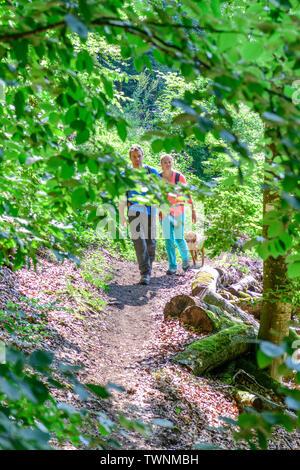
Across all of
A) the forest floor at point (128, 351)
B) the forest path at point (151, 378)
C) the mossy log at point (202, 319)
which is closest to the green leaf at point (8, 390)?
the forest path at point (151, 378)

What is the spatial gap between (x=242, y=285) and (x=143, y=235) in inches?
136

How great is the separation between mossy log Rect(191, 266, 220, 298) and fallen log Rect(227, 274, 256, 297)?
0.71 metres

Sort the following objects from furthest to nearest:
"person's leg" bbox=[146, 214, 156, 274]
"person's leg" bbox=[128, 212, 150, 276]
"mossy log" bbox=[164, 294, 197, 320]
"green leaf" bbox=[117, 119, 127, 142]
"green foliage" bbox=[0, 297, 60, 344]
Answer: "person's leg" bbox=[146, 214, 156, 274]
"person's leg" bbox=[128, 212, 150, 276]
"mossy log" bbox=[164, 294, 197, 320]
"green foliage" bbox=[0, 297, 60, 344]
"green leaf" bbox=[117, 119, 127, 142]

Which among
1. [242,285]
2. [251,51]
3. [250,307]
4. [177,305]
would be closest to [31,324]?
[177,305]

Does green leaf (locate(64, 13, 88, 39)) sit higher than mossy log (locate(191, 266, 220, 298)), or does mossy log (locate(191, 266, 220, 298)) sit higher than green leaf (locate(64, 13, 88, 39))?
green leaf (locate(64, 13, 88, 39))

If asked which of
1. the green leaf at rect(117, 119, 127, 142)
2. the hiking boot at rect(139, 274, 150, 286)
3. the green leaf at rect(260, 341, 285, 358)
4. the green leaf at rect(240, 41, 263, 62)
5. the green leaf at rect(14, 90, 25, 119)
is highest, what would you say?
the green leaf at rect(240, 41, 263, 62)

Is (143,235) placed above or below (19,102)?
below

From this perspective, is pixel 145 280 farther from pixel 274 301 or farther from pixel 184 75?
pixel 184 75

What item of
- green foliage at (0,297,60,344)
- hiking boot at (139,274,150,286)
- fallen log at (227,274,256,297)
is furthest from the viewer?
fallen log at (227,274,256,297)

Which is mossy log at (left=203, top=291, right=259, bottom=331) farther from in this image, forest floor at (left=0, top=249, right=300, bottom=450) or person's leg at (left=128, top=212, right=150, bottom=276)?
person's leg at (left=128, top=212, right=150, bottom=276)

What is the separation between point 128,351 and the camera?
5.98 meters

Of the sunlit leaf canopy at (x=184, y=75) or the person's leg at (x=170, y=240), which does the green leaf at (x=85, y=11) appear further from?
the person's leg at (x=170, y=240)

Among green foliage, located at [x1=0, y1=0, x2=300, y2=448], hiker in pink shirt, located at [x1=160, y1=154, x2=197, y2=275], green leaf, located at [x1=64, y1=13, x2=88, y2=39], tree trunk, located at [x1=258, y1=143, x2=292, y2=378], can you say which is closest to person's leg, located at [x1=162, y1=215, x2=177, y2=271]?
hiker in pink shirt, located at [x1=160, y1=154, x2=197, y2=275]

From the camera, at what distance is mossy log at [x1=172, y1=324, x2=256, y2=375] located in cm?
554
